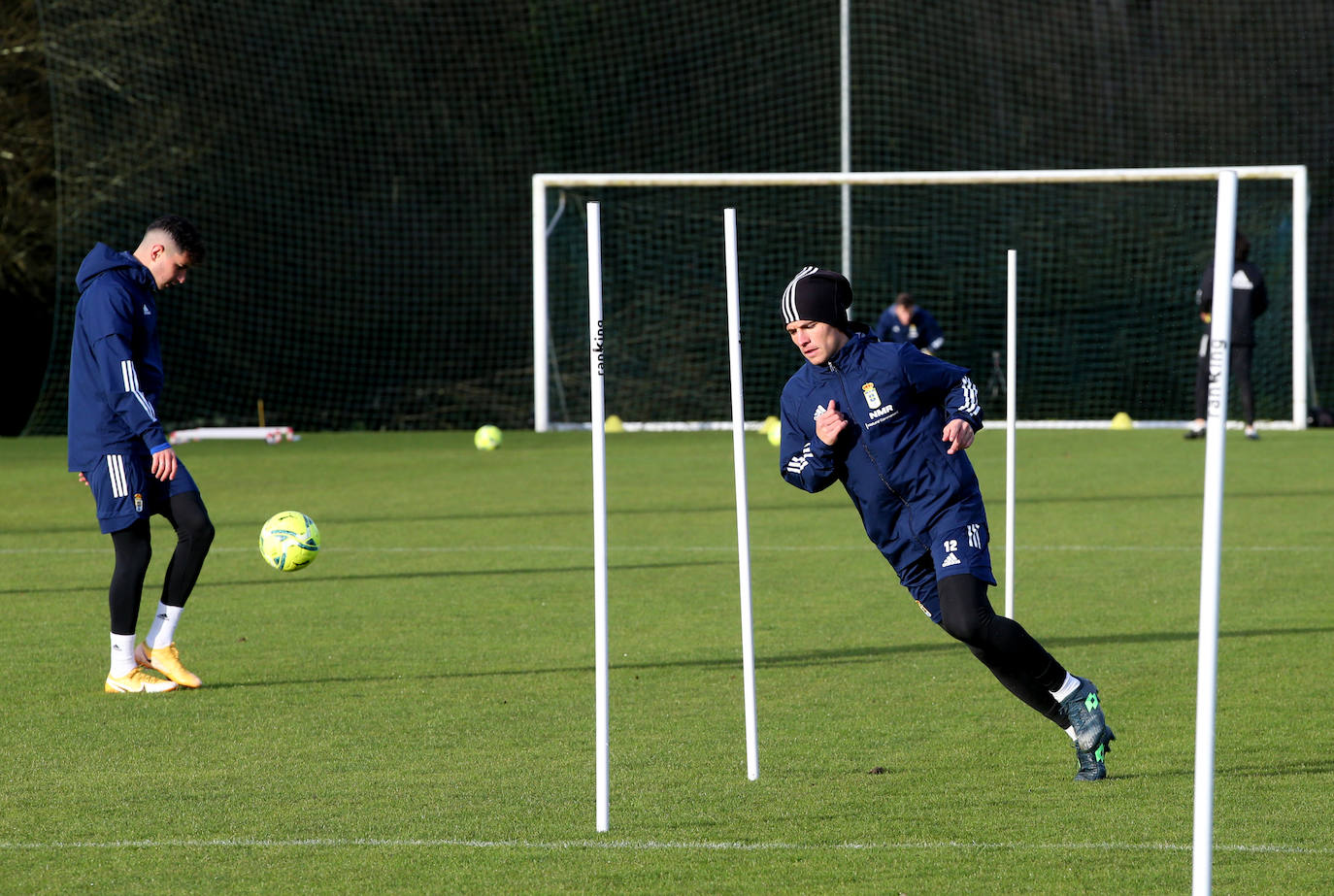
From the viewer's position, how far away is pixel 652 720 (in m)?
6.24

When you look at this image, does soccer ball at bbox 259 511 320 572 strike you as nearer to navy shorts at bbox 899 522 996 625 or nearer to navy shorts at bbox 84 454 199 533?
navy shorts at bbox 84 454 199 533

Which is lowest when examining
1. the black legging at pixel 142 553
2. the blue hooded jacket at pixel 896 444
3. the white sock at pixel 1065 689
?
the white sock at pixel 1065 689

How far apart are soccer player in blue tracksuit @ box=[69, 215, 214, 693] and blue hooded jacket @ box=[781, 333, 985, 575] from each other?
2791 millimetres

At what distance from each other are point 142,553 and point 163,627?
0.33 meters

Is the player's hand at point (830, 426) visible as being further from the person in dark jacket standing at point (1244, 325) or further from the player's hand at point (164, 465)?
the person in dark jacket standing at point (1244, 325)

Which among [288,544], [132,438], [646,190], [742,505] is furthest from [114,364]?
[646,190]

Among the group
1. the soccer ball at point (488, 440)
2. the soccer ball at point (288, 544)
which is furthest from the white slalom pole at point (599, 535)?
the soccer ball at point (488, 440)

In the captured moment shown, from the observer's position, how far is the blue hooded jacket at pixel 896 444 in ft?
17.0

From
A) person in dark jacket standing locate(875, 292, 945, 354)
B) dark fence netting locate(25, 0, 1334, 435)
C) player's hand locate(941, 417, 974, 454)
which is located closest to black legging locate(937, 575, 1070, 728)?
player's hand locate(941, 417, 974, 454)

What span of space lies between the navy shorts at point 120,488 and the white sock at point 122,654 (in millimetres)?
450

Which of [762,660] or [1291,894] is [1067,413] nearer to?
[762,660]

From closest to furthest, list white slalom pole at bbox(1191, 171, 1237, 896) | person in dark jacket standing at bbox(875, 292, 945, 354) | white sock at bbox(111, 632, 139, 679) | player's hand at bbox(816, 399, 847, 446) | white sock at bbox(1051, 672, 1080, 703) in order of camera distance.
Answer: white slalom pole at bbox(1191, 171, 1237, 896)
player's hand at bbox(816, 399, 847, 446)
white sock at bbox(1051, 672, 1080, 703)
white sock at bbox(111, 632, 139, 679)
person in dark jacket standing at bbox(875, 292, 945, 354)

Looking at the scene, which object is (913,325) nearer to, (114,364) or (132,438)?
(132,438)

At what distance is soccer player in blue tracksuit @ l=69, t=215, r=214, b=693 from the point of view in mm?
6645
